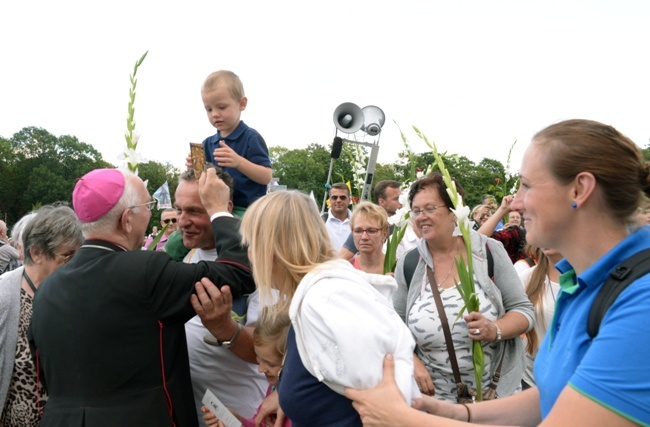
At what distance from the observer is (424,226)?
3969mm

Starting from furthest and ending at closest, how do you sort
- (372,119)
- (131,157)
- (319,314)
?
(372,119) < (131,157) < (319,314)

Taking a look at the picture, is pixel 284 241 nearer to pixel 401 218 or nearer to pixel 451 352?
pixel 451 352

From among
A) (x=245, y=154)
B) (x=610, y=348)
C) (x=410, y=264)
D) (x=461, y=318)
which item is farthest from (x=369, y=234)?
(x=610, y=348)

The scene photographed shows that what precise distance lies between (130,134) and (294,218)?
4.17 feet

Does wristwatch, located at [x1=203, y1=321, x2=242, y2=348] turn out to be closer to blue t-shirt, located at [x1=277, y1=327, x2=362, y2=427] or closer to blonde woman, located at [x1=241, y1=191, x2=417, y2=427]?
blonde woman, located at [x1=241, y1=191, x2=417, y2=427]

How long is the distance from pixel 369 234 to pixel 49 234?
2.87 metres

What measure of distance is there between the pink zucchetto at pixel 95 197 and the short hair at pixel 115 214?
19 mm

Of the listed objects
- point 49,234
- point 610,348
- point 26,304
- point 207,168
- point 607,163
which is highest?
point 607,163

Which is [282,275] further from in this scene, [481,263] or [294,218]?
[481,263]

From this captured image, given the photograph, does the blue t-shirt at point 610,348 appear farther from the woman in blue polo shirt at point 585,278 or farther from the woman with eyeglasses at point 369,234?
the woman with eyeglasses at point 369,234

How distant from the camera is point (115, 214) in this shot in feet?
8.56

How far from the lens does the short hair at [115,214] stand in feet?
8.50

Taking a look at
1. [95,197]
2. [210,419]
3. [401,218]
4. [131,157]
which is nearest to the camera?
[95,197]

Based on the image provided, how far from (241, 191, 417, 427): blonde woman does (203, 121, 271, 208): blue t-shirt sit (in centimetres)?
155
